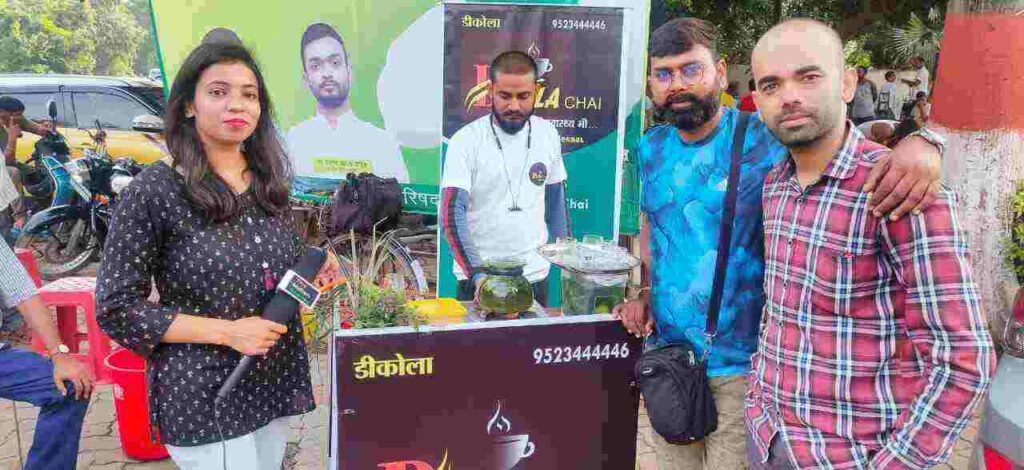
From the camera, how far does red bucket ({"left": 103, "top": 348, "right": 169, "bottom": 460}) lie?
3.17m

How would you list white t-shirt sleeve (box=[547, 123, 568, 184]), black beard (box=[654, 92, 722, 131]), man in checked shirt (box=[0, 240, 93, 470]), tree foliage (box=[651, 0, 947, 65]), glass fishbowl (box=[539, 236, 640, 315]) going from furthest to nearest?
tree foliage (box=[651, 0, 947, 65])
white t-shirt sleeve (box=[547, 123, 568, 184])
man in checked shirt (box=[0, 240, 93, 470])
glass fishbowl (box=[539, 236, 640, 315])
black beard (box=[654, 92, 722, 131])

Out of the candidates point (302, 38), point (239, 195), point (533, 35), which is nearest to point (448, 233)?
point (533, 35)

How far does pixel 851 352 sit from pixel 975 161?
339cm

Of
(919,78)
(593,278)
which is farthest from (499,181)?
(919,78)

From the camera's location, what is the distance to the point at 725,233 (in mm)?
2018

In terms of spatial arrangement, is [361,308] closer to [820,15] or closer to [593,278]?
[593,278]

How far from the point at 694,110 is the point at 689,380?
803 millimetres

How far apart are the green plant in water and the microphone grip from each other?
4.47 metres

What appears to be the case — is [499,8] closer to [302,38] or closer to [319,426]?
[302,38]

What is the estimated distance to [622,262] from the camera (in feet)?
7.91

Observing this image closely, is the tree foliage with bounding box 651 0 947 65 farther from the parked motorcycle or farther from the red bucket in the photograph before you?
the red bucket

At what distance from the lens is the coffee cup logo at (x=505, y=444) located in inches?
89.0

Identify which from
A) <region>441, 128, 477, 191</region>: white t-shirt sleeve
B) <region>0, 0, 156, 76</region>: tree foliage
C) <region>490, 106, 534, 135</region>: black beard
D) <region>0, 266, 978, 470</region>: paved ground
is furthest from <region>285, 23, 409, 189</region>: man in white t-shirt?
<region>0, 0, 156, 76</region>: tree foliage

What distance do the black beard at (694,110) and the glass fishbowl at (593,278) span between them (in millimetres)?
532
